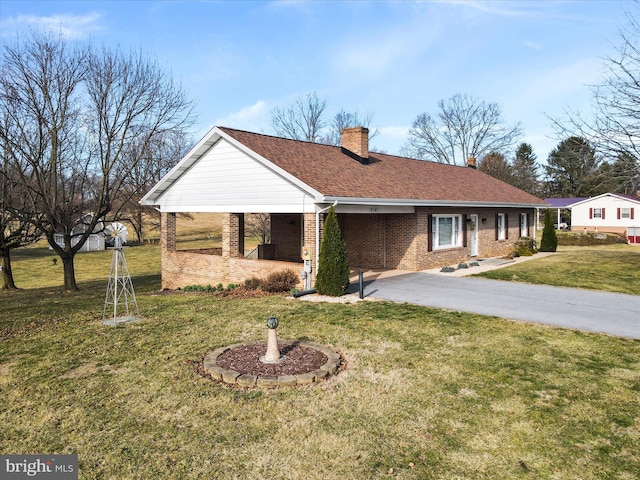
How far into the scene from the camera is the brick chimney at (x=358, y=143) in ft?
65.2

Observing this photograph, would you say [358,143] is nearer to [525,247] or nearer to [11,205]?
[525,247]

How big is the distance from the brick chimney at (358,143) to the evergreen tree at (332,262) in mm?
7130

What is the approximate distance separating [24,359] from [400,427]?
672 cm

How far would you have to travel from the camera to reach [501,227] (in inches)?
991

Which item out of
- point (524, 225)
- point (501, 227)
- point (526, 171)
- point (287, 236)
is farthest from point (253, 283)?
point (526, 171)

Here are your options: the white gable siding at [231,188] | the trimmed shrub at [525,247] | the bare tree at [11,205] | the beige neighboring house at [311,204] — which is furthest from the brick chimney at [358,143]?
the bare tree at [11,205]

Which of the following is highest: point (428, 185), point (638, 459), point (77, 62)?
point (77, 62)

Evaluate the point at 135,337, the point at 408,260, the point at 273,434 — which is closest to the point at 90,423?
the point at 273,434

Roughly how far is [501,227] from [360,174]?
11482mm

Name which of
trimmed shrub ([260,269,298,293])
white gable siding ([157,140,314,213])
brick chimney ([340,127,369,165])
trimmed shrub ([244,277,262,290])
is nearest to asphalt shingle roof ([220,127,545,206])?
brick chimney ([340,127,369,165])

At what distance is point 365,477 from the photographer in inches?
172

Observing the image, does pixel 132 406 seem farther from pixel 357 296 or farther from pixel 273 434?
pixel 357 296

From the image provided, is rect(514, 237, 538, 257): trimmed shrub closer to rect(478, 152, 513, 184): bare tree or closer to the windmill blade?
the windmill blade

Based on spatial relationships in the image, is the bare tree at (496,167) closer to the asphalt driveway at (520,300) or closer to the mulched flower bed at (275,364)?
the asphalt driveway at (520,300)
